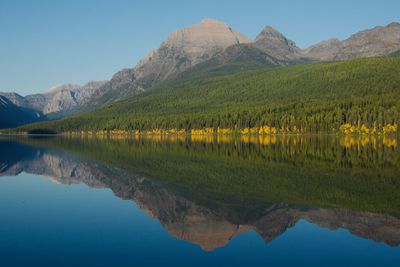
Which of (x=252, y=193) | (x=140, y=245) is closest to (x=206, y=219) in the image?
(x=140, y=245)

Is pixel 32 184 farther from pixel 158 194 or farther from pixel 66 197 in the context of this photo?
pixel 158 194

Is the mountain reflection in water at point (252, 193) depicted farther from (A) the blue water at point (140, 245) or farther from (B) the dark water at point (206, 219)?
(A) the blue water at point (140, 245)

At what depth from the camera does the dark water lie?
22688 millimetres

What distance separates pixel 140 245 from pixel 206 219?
700cm

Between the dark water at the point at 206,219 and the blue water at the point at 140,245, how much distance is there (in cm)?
5

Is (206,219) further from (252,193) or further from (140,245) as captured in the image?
(252,193)

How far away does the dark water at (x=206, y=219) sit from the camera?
2269 centimetres

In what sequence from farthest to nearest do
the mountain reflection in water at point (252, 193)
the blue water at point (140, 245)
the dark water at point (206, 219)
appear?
the mountain reflection in water at point (252, 193), the dark water at point (206, 219), the blue water at point (140, 245)

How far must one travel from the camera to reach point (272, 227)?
2809 centimetres

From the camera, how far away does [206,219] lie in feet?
100

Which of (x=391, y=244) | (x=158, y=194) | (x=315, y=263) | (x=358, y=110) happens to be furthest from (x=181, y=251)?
(x=358, y=110)

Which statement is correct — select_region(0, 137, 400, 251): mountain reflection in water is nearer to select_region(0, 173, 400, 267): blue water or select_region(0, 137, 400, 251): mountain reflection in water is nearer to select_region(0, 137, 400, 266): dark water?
select_region(0, 137, 400, 266): dark water

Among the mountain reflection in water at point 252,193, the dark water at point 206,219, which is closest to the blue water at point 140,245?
the dark water at point 206,219

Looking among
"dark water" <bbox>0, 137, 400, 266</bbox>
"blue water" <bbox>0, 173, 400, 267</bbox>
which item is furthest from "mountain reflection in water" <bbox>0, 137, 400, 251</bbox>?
"blue water" <bbox>0, 173, 400, 267</bbox>
